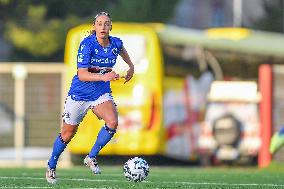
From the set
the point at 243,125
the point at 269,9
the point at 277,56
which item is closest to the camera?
the point at 243,125

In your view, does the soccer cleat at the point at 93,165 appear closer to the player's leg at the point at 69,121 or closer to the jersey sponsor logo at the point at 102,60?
the player's leg at the point at 69,121

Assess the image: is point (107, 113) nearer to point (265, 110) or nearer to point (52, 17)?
point (265, 110)

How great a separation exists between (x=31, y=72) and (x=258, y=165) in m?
7.14

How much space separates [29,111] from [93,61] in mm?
19463

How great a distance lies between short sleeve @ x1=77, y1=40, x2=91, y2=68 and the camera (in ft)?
56.3

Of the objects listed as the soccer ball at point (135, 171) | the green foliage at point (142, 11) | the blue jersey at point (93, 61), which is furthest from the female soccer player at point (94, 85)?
the green foliage at point (142, 11)

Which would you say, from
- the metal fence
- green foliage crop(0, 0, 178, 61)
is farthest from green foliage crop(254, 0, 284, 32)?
the metal fence

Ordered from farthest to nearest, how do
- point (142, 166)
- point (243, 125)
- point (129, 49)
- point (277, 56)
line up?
1. point (277, 56)
2. point (243, 125)
3. point (129, 49)
4. point (142, 166)

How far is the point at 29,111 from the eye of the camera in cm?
3662

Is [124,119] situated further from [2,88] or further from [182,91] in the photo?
[2,88]

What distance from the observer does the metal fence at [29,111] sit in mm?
Answer: 36375

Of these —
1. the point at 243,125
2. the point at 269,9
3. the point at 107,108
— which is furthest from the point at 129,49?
the point at 269,9

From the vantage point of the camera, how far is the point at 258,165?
33375 mm

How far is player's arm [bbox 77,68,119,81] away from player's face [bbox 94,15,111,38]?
497mm
